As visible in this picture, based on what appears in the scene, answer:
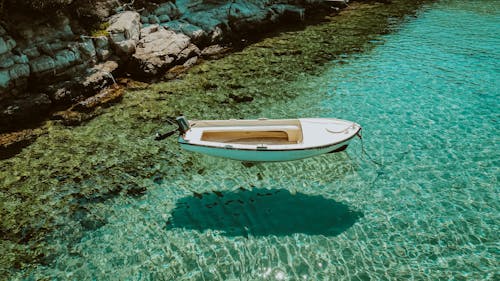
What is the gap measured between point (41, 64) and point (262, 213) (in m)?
16.3

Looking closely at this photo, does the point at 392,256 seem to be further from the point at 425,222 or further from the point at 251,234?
the point at 251,234

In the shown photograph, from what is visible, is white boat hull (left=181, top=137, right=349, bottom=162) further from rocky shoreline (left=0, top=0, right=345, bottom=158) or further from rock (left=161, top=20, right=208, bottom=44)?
rock (left=161, top=20, right=208, bottom=44)

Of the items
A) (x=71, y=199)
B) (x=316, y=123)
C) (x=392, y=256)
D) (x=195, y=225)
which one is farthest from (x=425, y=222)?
(x=71, y=199)

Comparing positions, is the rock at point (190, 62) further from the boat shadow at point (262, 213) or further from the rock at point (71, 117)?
the boat shadow at point (262, 213)

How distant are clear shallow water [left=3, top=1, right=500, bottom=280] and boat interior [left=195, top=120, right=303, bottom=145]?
164cm

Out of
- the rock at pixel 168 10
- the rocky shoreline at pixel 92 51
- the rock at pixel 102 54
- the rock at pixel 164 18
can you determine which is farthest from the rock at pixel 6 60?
the rock at pixel 168 10

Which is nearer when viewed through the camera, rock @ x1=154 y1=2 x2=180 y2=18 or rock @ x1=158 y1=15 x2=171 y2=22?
rock @ x1=158 y1=15 x2=171 y2=22

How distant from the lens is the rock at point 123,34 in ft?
Result: 76.5

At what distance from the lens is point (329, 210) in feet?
40.2

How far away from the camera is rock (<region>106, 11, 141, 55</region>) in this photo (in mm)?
23328

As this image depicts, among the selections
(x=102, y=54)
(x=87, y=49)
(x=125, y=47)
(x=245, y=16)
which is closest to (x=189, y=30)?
(x=125, y=47)

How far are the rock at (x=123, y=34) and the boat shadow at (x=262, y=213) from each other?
47.3 feet

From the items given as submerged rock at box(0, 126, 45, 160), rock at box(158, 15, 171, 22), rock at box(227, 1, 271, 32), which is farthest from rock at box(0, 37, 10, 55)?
rock at box(227, 1, 271, 32)

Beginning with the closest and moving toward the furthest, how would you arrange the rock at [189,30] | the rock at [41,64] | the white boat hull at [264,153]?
Answer: 1. the white boat hull at [264,153]
2. the rock at [41,64]
3. the rock at [189,30]
